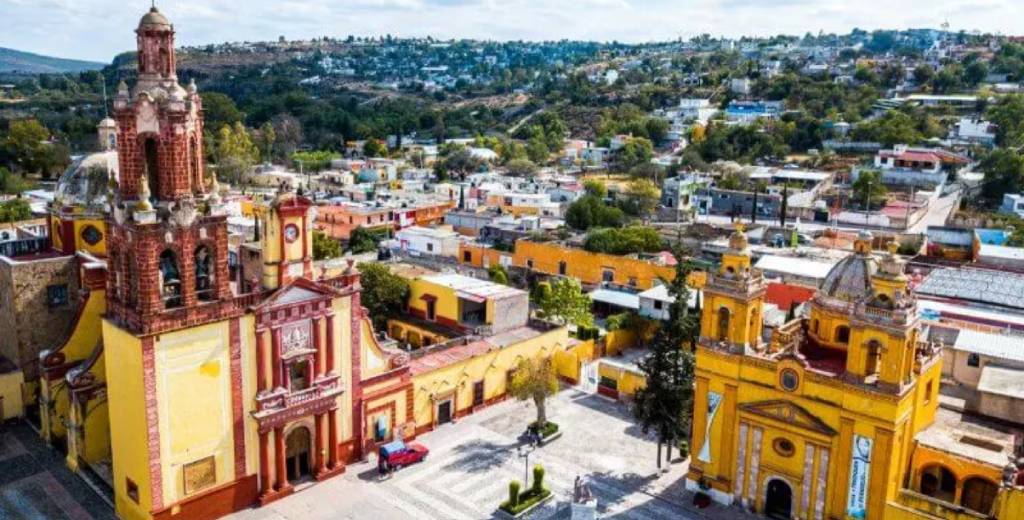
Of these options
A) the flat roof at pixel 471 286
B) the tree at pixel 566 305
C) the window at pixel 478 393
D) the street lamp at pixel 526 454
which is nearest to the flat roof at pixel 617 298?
the tree at pixel 566 305

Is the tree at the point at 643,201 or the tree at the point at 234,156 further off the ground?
the tree at the point at 234,156

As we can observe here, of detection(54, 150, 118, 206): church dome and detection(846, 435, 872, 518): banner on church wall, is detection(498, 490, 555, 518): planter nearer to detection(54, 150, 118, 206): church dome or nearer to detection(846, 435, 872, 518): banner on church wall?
detection(846, 435, 872, 518): banner on church wall

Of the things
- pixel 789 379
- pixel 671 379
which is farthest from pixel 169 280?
pixel 789 379

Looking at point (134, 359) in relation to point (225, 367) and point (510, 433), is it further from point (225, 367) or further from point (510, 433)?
point (510, 433)

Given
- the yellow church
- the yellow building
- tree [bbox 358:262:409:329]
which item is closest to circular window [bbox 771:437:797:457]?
the yellow church

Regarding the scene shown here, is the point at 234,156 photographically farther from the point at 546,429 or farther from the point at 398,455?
the point at 398,455

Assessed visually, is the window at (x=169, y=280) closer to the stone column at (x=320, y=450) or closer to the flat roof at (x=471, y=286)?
the stone column at (x=320, y=450)

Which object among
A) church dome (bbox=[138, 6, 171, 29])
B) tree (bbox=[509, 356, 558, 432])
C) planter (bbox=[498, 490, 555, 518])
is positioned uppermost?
church dome (bbox=[138, 6, 171, 29])
